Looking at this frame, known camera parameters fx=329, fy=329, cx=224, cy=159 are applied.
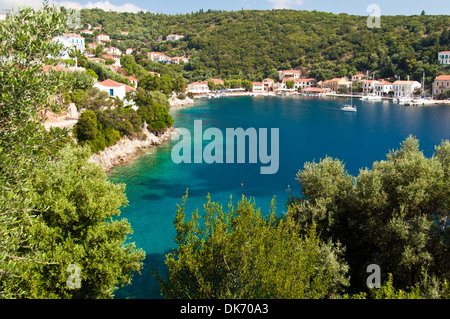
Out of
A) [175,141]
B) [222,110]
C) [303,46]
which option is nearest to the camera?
[175,141]

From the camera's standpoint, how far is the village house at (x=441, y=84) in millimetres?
67312

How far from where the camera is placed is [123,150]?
26016 mm

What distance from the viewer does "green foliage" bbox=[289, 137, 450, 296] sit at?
306 inches

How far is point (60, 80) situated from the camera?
6113 mm

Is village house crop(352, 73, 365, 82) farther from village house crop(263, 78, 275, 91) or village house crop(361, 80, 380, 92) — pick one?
village house crop(263, 78, 275, 91)

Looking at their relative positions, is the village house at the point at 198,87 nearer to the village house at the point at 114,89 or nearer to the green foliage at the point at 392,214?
the village house at the point at 114,89

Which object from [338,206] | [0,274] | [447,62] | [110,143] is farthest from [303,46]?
[0,274]

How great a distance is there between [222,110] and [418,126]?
97.4 feet

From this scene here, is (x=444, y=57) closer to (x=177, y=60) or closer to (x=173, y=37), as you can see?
(x=177, y=60)

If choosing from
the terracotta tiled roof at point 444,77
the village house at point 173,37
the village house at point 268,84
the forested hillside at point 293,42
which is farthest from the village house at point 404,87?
the village house at point 173,37

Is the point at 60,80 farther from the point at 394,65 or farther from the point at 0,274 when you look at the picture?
the point at 394,65

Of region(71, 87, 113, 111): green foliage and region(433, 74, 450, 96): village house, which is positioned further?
region(433, 74, 450, 96): village house

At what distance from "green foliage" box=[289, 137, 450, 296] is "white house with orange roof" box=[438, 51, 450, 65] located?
264 feet

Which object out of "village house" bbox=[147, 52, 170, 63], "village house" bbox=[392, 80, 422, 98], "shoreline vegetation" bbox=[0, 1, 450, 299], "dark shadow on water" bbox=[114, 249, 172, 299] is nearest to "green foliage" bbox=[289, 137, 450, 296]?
"shoreline vegetation" bbox=[0, 1, 450, 299]
